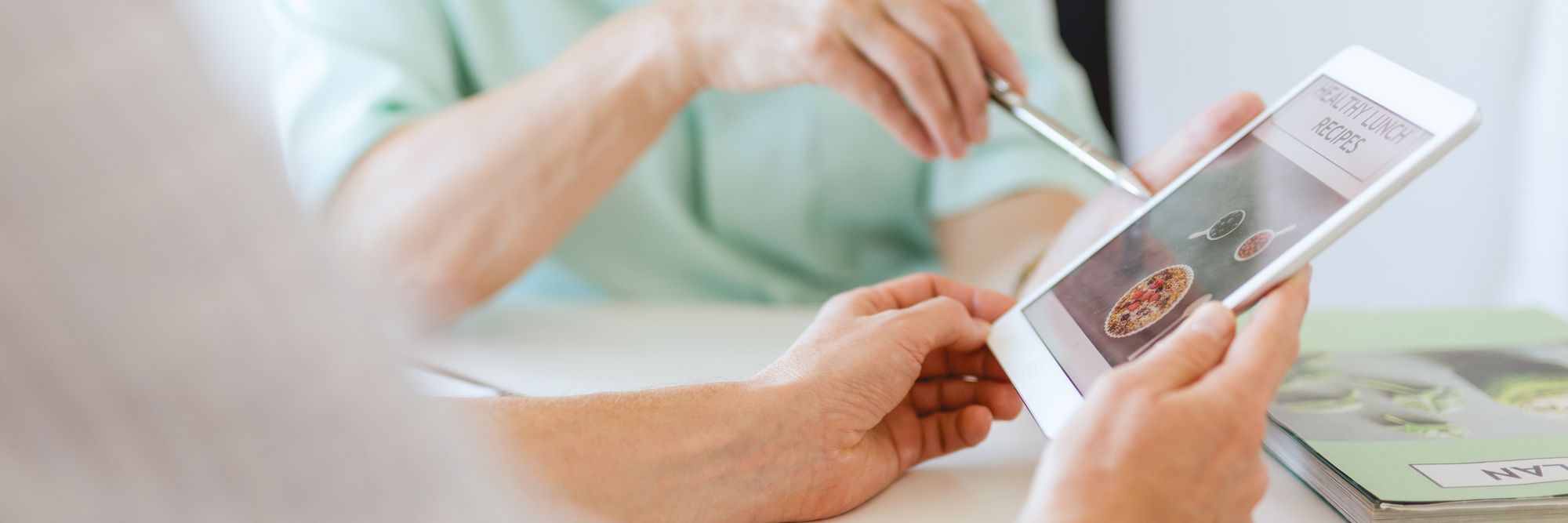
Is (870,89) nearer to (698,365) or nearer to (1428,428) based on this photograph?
(698,365)

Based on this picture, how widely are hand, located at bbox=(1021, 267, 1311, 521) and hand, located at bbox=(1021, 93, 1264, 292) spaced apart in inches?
7.4

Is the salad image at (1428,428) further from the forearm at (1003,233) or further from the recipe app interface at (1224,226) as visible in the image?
the forearm at (1003,233)

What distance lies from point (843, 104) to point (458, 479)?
692 millimetres

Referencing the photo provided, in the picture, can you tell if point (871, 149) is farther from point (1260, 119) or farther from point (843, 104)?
point (1260, 119)

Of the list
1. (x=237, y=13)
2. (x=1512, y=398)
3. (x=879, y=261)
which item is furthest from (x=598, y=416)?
(x=237, y=13)

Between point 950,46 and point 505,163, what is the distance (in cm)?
33

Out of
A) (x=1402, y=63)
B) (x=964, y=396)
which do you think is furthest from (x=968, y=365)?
(x=1402, y=63)

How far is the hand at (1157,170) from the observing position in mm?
514

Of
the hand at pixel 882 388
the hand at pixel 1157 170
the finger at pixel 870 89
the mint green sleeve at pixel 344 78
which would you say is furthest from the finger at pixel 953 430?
the mint green sleeve at pixel 344 78

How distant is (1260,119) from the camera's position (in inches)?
19.6

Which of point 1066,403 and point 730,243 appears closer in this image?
point 1066,403

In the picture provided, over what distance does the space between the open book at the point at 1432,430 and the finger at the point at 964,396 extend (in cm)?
12

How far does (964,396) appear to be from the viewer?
1.67 feet

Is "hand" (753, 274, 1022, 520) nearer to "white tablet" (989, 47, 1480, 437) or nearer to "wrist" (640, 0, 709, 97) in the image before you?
"white tablet" (989, 47, 1480, 437)
